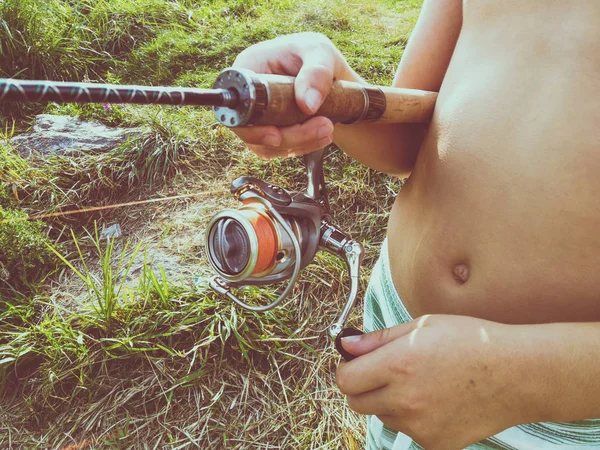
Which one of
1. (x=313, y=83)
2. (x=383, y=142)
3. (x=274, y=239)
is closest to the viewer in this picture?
(x=313, y=83)

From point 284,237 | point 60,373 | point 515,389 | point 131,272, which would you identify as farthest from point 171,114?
point 515,389

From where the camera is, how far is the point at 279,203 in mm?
954

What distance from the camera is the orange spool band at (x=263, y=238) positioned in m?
0.91

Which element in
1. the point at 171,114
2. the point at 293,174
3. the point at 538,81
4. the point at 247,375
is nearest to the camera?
the point at 538,81

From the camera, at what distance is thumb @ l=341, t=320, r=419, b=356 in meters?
0.81

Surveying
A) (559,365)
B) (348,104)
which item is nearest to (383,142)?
(348,104)

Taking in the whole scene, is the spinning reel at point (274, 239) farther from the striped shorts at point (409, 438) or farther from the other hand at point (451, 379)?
the striped shorts at point (409, 438)

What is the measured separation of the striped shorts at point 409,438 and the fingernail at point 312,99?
0.50 meters

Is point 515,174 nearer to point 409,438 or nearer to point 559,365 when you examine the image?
point 559,365

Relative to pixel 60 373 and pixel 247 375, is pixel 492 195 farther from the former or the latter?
pixel 60 373

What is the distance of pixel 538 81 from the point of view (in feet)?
3.05

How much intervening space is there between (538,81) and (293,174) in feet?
5.48

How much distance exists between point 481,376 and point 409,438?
0.40 metres

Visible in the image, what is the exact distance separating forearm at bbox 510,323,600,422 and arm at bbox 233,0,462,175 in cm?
50
